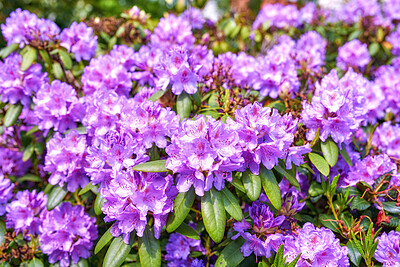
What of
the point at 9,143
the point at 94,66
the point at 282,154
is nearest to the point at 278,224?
the point at 282,154

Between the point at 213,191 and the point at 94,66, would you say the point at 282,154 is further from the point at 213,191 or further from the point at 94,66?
the point at 94,66

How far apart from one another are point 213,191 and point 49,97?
3.52 feet

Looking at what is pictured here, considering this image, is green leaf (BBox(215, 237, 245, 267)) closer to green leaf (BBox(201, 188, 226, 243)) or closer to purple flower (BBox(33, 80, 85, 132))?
green leaf (BBox(201, 188, 226, 243))

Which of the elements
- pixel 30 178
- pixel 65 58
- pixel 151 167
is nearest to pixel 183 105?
pixel 151 167

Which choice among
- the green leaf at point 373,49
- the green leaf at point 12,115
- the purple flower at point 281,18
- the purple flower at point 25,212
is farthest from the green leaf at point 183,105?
the green leaf at point 373,49

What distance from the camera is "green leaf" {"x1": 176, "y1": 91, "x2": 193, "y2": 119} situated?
1.59m

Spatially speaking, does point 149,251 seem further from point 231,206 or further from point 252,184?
point 252,184

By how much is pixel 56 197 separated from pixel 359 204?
4.64 ft

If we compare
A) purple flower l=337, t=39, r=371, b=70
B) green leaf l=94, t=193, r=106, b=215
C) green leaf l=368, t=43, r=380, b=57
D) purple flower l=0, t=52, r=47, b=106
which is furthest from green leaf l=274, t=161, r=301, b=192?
green leaf l=368, t=43, r=380, b=57

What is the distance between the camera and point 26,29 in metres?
2.13

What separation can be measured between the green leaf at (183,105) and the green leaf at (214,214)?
1.36ft

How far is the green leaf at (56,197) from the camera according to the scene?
5.74 feet

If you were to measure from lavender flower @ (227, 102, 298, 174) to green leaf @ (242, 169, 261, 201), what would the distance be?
0.02 meters

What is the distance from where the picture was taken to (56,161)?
1.69 meters
